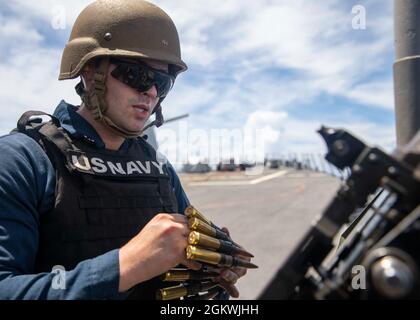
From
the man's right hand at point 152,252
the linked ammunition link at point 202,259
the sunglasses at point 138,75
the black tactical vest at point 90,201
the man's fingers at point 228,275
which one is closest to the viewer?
the man's right hand at point 152,252

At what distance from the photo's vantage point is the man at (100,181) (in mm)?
1476

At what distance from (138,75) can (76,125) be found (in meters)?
0.48

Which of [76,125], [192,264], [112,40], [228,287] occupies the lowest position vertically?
[228,287]

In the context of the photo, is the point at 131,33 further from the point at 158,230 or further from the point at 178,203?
the point at 158,230

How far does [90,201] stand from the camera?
1977mm

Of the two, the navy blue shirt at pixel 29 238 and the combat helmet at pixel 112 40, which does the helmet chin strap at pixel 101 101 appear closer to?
the combat helmet at pixel 112 40

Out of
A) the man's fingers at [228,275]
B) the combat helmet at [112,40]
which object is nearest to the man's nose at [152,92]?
the combat helmet at [112,40]

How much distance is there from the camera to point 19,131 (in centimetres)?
205

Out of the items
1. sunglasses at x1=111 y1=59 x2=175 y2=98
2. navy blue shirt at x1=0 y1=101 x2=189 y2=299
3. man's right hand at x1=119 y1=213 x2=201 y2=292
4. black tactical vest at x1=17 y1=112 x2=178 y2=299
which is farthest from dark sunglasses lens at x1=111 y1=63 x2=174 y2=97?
man's right hand at x1=119 y1=213 x2=201 y2=292

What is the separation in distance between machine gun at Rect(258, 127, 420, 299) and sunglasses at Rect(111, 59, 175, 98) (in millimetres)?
1395

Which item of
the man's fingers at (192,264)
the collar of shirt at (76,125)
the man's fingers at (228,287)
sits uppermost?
the collar of shirt at (76,125)

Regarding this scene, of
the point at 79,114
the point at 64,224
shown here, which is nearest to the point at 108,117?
the point at 79,114

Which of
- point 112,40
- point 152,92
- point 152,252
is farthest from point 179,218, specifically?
point 112,40

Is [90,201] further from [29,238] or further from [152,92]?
[152,92]
